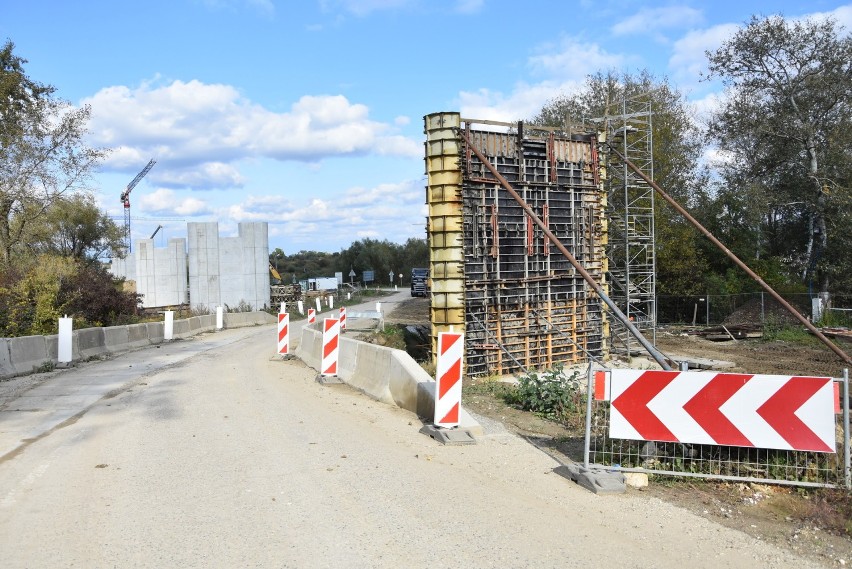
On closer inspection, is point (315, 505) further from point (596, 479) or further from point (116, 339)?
point (116, 339)

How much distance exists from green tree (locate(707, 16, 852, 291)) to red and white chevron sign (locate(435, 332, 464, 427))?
28.8 m

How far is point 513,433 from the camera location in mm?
10289

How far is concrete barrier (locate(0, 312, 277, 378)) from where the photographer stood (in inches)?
647

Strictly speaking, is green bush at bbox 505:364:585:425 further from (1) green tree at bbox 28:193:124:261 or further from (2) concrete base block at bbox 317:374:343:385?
(1) green tree at bbox 28:193:124:261

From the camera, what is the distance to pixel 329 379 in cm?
1520

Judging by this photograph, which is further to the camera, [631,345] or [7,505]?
[631,345]

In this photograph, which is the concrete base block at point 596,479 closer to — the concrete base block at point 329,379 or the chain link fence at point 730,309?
the concrete base block at point 329,379

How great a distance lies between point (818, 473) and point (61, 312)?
21790mm

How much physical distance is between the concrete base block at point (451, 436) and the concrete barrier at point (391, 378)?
0.26m

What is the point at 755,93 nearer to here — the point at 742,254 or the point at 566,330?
the point at 742,254

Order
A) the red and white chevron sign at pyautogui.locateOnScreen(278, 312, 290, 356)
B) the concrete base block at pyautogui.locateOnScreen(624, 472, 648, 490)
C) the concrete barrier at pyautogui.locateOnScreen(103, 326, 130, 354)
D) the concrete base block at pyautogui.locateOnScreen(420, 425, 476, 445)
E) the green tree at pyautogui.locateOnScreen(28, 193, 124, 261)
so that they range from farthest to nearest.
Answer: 1. the green tree at pyautogui.locateOnScreen(28, 193, 124, 261)
2. the concrete barrier at pyautogui.locateOnScreen(103, 326, 130, 354)
3. the red and white chevron sign at pyautogui.locateOnScreen(278, 312, 290, 356)
4. the concrete base block at pyautogui.locateOnScreen(420, 425, 476, 445)
5. the concrete base block at pyautogui.locateOnScreen(624, 472, 648, 490)

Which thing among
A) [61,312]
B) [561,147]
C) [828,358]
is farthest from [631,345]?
[61,312]

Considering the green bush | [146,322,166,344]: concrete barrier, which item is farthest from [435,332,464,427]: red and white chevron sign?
[146,322,166,344]: concrete barrier

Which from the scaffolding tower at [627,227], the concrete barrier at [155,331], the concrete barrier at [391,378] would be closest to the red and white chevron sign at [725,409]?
the concrete barrier at [391,378]
